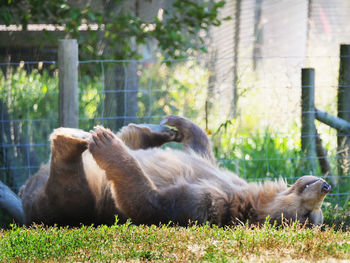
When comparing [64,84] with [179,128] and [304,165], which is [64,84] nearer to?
[179,128]

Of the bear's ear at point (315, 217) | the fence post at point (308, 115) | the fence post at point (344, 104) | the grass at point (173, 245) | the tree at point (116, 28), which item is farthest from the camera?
the tree at point (116, 28)

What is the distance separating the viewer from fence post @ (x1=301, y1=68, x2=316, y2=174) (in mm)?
6605

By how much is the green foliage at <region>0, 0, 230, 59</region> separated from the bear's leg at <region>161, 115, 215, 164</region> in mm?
1823

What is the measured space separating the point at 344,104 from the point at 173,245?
4.03 metres

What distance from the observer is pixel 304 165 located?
677 cm

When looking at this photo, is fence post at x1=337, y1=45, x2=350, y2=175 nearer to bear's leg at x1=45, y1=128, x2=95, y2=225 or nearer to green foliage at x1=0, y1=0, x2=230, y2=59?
green foliage at x1=0, y1=0, x2=230, y2=59

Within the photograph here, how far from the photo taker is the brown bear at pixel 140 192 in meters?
4.42

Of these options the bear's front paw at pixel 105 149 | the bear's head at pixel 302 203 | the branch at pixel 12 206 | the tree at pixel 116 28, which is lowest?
the branch at pixel 12 206

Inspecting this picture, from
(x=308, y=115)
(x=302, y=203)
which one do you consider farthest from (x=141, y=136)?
(x=308, y=115)

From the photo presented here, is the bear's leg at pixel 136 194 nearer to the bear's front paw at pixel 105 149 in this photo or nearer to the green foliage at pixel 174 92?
the bear's front paw at pixel 105 149

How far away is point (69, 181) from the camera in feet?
15.2

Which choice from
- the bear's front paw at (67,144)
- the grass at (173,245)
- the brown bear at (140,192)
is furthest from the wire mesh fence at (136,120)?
the grass at (173,245)

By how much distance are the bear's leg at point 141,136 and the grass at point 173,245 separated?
1.77 metres

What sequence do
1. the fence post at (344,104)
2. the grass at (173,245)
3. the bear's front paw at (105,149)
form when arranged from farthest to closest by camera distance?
1. the fence post at (344,104)
2. the bear's front paw at (105,149)
3. the grass at (173,245)
